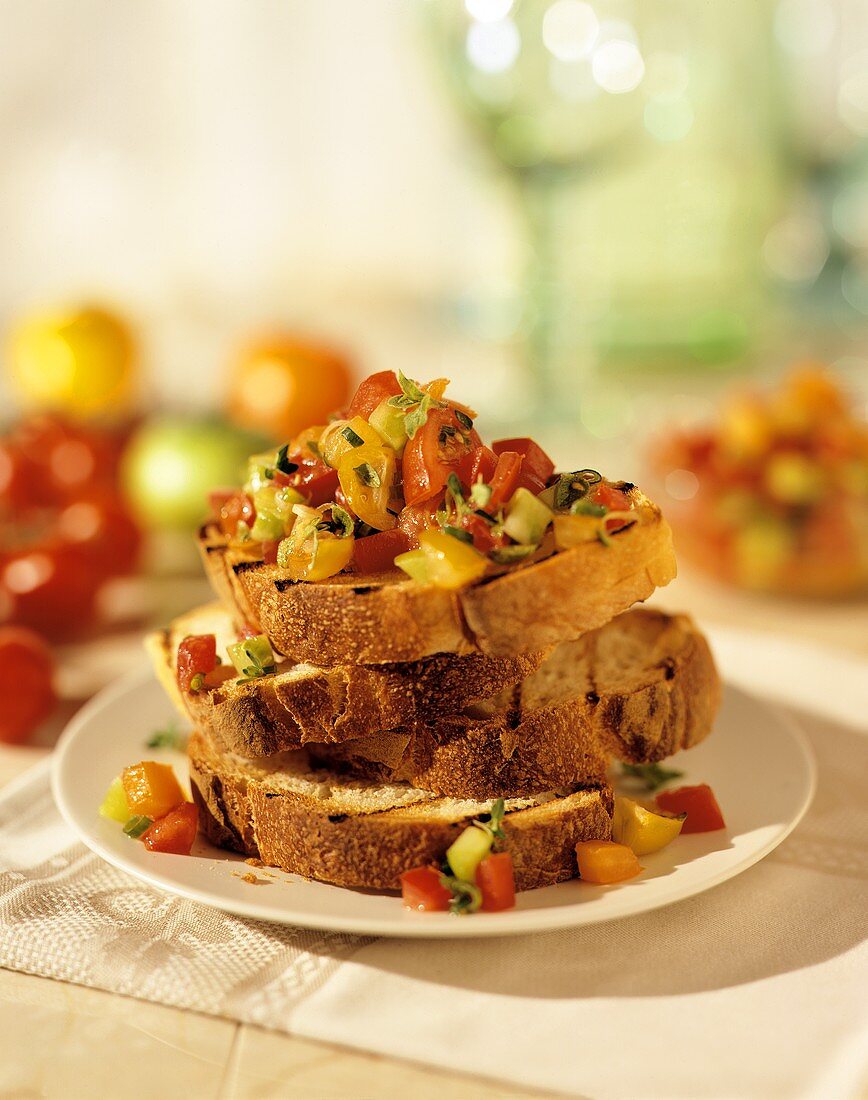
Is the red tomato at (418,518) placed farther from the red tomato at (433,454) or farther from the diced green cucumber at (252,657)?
the diced green cucumber at (252,657)

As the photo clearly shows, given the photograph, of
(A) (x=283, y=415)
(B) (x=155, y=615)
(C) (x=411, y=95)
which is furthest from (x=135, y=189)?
(B) (x=155, y=615)

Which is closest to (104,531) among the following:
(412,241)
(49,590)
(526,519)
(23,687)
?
(49,590)

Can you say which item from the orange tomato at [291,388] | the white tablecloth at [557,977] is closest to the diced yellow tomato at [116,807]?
the white tablecloth at [557,977]

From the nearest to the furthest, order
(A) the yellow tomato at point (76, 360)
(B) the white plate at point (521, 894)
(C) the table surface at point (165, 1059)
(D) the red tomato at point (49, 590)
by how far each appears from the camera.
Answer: (C) the table surface at point (165, 1059), (B) the white plate at point (521, 894), (D) the red tomato at point (49, 590), (A) the yellow tomato at point (76, 360)

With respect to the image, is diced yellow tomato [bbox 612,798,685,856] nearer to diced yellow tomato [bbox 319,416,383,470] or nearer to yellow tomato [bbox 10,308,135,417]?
diced yellow tomato [bbox 319,416,383,470]

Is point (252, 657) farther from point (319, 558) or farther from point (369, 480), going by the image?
point (369, 480)

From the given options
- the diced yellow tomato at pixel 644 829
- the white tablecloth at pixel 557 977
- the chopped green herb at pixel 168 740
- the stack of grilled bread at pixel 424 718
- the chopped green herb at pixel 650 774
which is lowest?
the white tablecloth at pixel 557 977

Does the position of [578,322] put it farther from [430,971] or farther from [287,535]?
[430,971]
